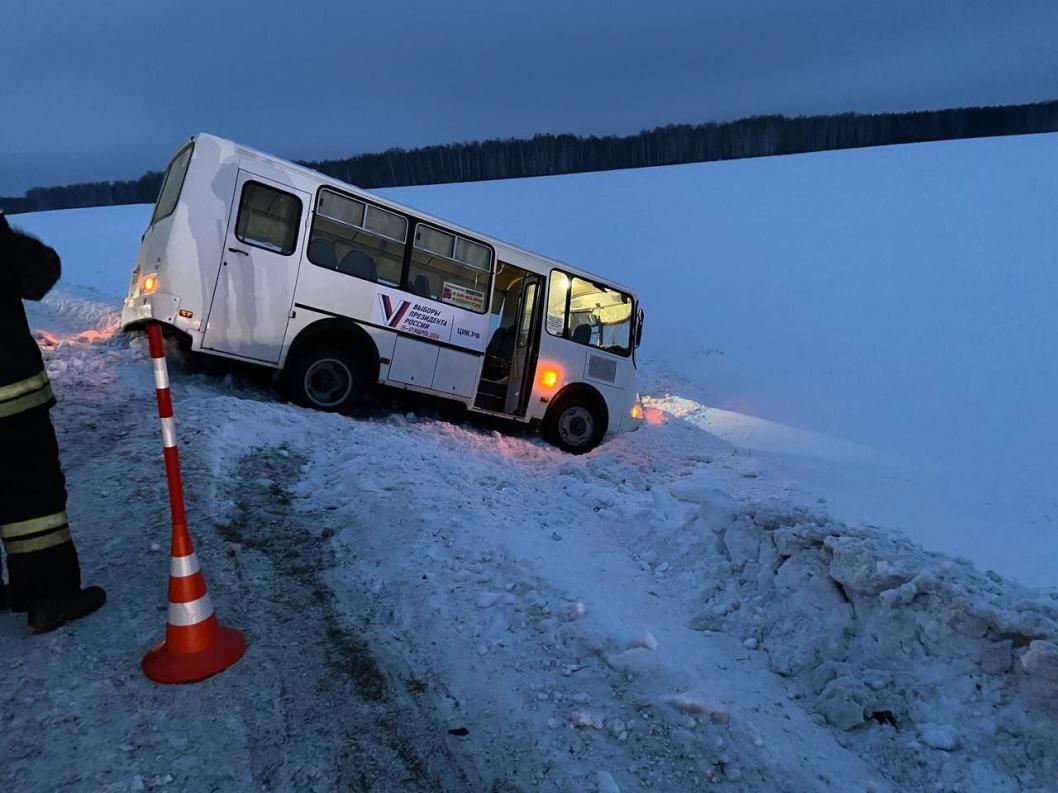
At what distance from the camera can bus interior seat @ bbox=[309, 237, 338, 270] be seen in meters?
7.22

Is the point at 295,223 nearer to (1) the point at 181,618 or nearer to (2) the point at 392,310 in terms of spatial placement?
(2) the point at 392,310

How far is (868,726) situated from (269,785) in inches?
99.4

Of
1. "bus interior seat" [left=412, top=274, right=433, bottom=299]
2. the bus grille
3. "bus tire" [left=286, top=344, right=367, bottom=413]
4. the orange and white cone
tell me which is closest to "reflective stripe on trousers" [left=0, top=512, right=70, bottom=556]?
the orange and white cone

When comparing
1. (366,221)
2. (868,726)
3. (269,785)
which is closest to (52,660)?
(269,785)

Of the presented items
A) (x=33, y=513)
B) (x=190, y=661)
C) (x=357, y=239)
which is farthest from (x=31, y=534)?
(x=357, y=239)

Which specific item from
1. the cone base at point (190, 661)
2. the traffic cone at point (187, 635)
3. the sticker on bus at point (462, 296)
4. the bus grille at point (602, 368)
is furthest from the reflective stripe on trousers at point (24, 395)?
→ the bus grille at point (602, 368)

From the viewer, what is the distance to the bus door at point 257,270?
6711 millimetres

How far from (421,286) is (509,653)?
5941 millimetres

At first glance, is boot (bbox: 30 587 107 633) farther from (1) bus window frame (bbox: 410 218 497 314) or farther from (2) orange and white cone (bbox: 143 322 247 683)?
(1) bus window frame (bbox: 410 218 497 314)

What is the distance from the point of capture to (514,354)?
9.70m

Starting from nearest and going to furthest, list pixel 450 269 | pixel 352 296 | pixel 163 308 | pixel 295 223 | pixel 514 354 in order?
pixel 163 308 < pixel 295 223 < pixel 352 296 < pixel 450 269 < pixel 514 354

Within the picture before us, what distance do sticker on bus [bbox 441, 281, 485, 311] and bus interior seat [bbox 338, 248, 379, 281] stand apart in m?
1.03

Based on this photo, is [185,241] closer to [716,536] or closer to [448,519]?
[448,519]

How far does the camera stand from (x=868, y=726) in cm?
279
